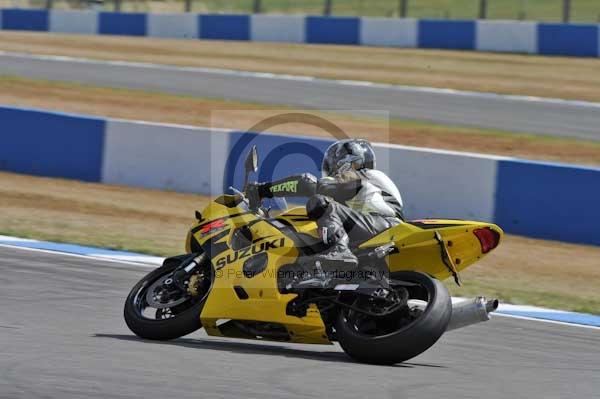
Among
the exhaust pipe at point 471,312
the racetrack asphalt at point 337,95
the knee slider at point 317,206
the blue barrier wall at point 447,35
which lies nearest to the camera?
the exhaust pipe at point 471,312

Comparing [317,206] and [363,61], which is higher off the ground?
[317,206]

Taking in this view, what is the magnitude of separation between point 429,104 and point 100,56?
914cm

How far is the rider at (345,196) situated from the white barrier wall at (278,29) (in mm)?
23295

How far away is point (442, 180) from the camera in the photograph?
42.7 feet

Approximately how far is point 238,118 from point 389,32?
10.7m

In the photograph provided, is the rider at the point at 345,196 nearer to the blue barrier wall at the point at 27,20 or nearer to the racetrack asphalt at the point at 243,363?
the racetrack asphalt at the point at 243,363

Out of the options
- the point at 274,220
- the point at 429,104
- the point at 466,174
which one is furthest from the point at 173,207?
the point at 429,104

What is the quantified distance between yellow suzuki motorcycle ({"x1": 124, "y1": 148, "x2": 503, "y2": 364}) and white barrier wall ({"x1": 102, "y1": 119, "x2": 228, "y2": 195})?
6826mm

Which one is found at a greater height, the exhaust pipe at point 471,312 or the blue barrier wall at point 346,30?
the blue barrier wall at point 346,30

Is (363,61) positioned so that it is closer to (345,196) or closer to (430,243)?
(345,196)

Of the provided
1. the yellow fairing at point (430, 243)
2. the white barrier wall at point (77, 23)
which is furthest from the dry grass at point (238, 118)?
the yellow fairing at point (430, 243)

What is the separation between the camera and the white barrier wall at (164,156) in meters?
14.2

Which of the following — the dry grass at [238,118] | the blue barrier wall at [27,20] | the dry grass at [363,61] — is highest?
the blue barrier wall at [27,20]

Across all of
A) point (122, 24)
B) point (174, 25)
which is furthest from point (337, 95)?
point (122, 24)
